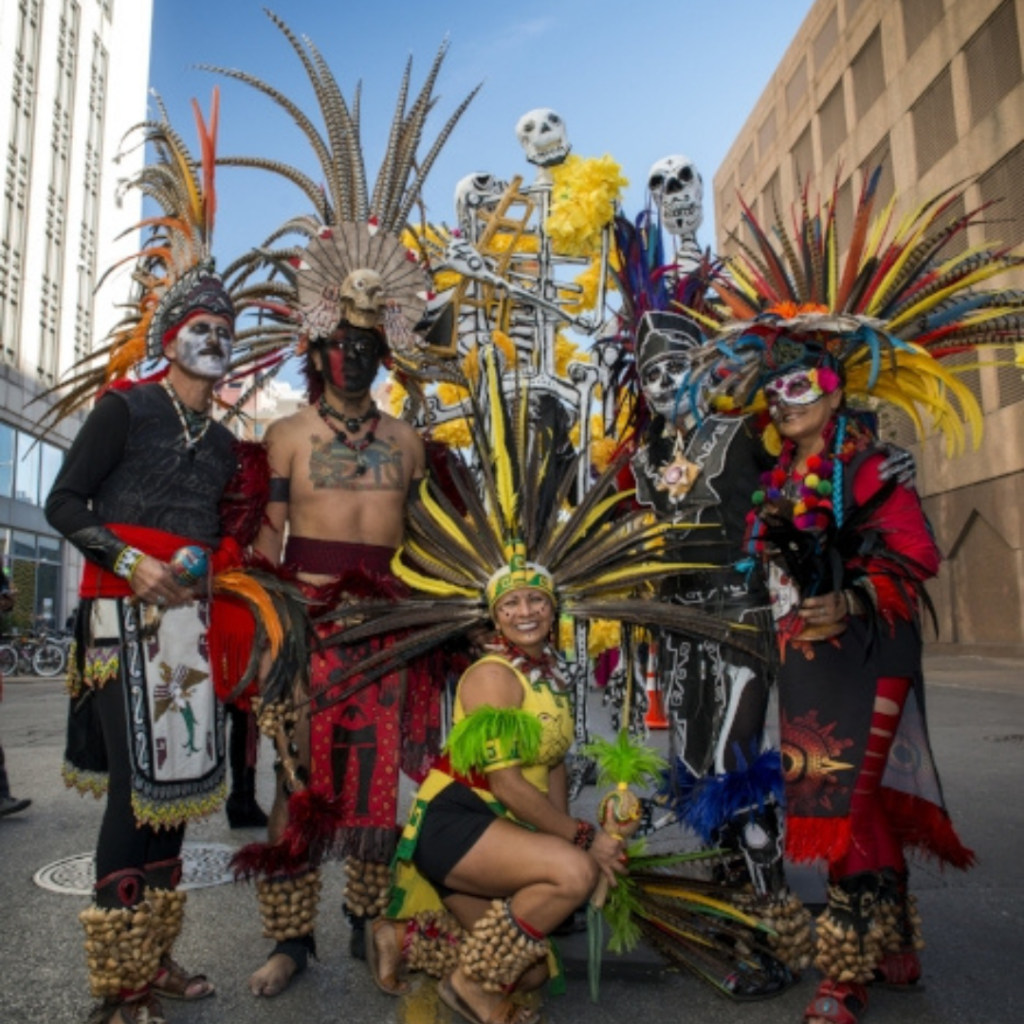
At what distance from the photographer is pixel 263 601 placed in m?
3.11

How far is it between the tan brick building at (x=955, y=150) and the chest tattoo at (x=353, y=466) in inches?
609

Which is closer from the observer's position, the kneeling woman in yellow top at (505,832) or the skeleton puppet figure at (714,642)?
the kneeling woman in yellow top at (505,832)

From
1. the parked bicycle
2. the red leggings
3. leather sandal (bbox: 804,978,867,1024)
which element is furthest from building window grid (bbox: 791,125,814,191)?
leather sandal (bbox: 804,978,867,1024)

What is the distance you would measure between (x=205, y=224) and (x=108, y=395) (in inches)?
32.3

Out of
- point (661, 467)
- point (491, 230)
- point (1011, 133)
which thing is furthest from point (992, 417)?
point (661, 467)

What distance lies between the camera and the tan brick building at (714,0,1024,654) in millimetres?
20891

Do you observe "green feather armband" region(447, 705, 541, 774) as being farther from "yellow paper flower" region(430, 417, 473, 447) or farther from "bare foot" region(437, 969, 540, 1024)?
"yellow paper flower" region(430, 417, 473, 447)

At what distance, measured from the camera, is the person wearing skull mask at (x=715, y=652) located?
321 cm

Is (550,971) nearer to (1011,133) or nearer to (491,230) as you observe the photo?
(491,230)

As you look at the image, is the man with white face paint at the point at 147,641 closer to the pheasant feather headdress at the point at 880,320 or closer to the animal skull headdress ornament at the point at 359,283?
the animal skull headdress ornament at the point at 359,283

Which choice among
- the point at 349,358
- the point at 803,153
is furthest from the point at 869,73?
the point at 349,358

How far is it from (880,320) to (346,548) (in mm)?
1992

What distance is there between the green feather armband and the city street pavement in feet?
2.51

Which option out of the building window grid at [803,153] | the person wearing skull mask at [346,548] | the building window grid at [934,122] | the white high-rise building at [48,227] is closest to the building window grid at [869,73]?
the building window grid at [934,122]
